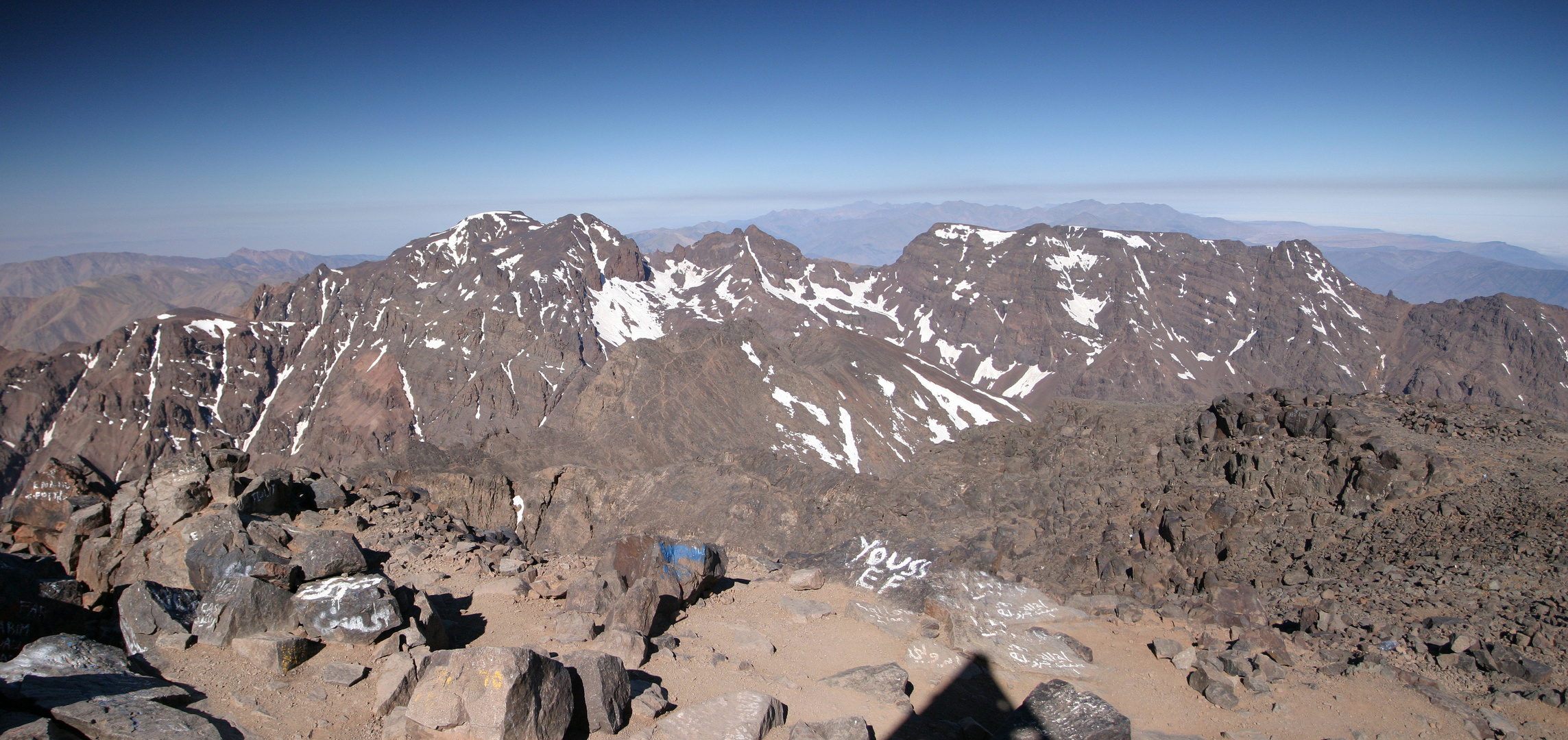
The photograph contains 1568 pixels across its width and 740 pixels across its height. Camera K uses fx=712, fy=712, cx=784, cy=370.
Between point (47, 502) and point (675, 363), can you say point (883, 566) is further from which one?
point (675, 363)

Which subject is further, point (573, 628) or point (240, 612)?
point (573, 628)

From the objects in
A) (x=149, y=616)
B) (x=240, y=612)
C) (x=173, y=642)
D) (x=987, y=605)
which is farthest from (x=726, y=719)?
(x=149, y=616)

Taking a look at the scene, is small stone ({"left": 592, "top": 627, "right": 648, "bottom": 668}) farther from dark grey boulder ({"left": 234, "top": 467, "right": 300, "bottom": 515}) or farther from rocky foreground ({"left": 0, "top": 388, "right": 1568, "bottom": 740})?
dark grey boulder ({"left": 234, "top": 467, "right": 300, "bottom": 515})

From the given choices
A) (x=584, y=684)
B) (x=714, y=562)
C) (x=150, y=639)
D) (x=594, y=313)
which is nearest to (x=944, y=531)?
(x=714, y=562)

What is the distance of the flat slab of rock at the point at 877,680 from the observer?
1002 centimetres

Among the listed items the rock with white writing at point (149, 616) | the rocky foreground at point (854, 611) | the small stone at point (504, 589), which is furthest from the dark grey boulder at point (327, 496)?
the rock with white writing at point (149, 616)

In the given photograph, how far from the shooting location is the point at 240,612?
8.91 meters

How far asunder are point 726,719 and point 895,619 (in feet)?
17.7

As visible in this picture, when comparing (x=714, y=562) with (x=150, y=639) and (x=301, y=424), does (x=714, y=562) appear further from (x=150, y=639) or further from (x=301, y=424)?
(x=301, y=424)

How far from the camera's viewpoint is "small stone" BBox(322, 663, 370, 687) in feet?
27.3

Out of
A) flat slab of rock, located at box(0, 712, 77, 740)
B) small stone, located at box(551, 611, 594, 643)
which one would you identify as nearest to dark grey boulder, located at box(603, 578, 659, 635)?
small stone, located at box(551, 611, 594, 643)

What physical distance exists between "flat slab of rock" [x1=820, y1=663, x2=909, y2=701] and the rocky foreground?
4 centimetres

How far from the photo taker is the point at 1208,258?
19675cm

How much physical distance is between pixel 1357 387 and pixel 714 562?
186654 millimetres
